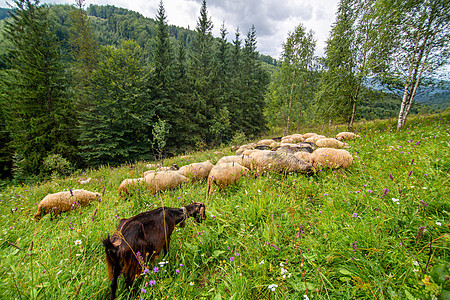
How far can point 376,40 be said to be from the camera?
10.3 meters

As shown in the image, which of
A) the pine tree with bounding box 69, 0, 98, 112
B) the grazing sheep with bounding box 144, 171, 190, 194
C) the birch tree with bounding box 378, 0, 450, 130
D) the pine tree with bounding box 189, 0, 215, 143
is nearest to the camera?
the grazing sheep with bounding box 144, 171, 190, 194

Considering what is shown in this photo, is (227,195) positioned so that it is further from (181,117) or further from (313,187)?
(181,117)

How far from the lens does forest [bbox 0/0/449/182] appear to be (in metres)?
9.70

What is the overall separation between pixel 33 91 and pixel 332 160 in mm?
26236

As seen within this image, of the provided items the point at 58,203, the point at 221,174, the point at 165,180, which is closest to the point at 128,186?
the point at 165,180

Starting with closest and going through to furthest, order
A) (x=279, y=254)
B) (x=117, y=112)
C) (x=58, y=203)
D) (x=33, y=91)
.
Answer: (x=279, y=254) < (x=58, y=203) < (x=33, y=91) < (x=117, y=112)

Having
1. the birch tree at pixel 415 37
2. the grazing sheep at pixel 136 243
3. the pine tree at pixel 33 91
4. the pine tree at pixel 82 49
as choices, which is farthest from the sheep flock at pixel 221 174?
the pine tree at pixel 82 49

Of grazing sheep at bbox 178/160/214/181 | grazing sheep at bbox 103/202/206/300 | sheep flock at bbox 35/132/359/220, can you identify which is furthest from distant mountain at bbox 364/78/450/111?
grazing sheep at bbox 103/202/206/300

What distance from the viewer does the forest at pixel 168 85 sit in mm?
9695

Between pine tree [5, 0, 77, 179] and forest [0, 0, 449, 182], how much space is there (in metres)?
0.10

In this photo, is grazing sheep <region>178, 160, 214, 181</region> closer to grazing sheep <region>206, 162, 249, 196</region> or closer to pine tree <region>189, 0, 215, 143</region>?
grazing sheep <region>206, 162, 249, 196</region>

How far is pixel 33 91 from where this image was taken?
15.8 meters

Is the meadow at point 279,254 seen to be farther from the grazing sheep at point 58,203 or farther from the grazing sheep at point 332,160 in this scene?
the grazing sheep at point 332,160

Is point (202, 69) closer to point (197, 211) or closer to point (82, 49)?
point (82, 49)
